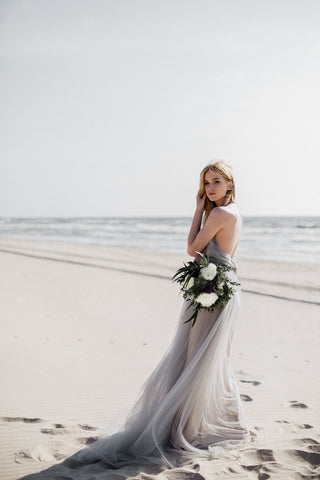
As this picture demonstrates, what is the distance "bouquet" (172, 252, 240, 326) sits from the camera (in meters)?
3.57

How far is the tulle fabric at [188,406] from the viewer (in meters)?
3.65

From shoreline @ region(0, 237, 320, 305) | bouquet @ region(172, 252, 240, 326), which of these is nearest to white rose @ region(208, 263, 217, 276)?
bouquet @ region(172, 252, 240, 326)

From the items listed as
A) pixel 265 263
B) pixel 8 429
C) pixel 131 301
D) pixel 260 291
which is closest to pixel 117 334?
pixel 131 301

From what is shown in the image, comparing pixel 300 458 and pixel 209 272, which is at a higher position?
pixel 209 272

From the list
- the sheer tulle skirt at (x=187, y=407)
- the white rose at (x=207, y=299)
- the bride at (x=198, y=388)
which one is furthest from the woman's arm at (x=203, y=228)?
the sheer tulle skirt at (x=187, y=407)

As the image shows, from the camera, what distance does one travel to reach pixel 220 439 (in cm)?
382

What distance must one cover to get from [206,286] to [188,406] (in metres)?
1.01

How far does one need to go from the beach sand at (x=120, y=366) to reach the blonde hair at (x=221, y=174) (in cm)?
203

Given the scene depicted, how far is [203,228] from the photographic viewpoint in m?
3.71

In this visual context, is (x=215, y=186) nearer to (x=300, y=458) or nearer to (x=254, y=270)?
(x=300, y=458)

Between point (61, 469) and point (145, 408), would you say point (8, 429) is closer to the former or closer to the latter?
point (61, 469)

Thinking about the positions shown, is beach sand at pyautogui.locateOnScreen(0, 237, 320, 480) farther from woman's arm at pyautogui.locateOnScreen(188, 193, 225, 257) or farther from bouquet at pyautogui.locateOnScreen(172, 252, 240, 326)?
woman's arm at pyautogui.locateOnScreen(188, 193, 225, 257)

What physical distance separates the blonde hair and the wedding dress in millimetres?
319

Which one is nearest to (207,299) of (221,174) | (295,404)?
(221,174)
